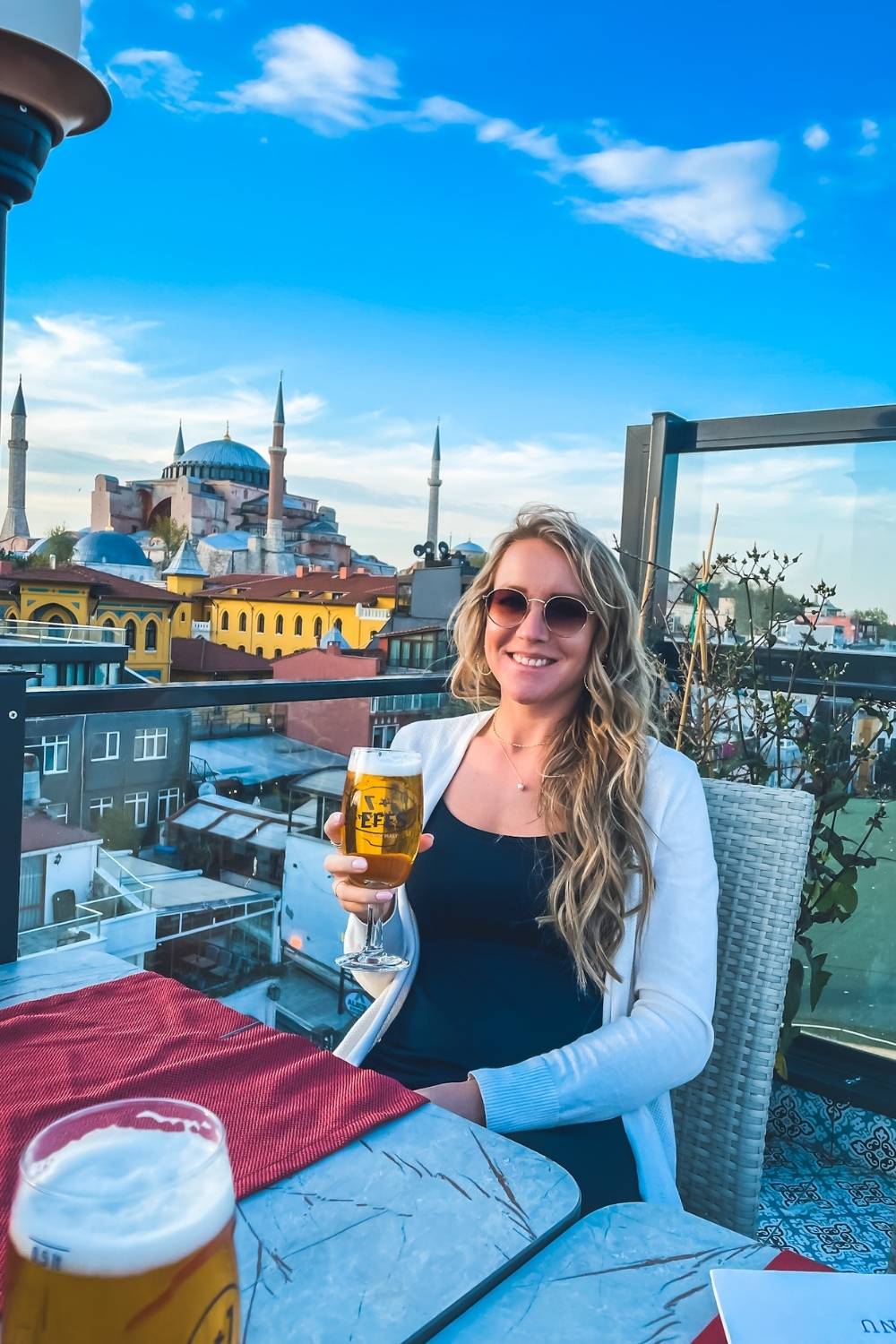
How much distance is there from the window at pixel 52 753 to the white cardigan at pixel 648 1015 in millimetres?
751

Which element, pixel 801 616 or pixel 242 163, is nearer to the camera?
pixel 801 616

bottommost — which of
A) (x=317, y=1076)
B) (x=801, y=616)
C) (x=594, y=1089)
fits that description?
(x=594, y=1089)

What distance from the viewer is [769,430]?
2488 mm

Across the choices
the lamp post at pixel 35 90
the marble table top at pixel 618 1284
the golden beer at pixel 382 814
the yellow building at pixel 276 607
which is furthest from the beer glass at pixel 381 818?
the yellow building at pixel 276 607

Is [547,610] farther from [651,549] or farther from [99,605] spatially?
[99,605]

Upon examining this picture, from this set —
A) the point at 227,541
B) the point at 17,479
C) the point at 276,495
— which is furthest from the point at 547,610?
the point at 17,479

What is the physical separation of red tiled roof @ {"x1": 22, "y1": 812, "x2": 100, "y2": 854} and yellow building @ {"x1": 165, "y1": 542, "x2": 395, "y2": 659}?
3876 centimetres

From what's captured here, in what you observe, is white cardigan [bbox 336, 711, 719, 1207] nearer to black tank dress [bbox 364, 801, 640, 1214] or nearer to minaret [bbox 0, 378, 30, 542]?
black tank dress [bbox 364, 801, 640, 1214]

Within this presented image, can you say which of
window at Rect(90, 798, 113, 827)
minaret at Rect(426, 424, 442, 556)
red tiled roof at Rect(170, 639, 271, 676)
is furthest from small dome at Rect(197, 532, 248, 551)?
window at Rect(90, 798, 113, 827)

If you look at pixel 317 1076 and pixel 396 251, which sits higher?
pixel 396 251

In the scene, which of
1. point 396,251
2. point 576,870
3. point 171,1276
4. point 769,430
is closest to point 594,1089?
point 576,870

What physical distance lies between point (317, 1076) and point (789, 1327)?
0.41 metres

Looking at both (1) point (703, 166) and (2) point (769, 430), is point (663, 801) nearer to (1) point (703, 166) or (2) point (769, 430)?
(2) point (769, 430)

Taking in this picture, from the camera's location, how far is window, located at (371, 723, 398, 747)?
2.54 m
